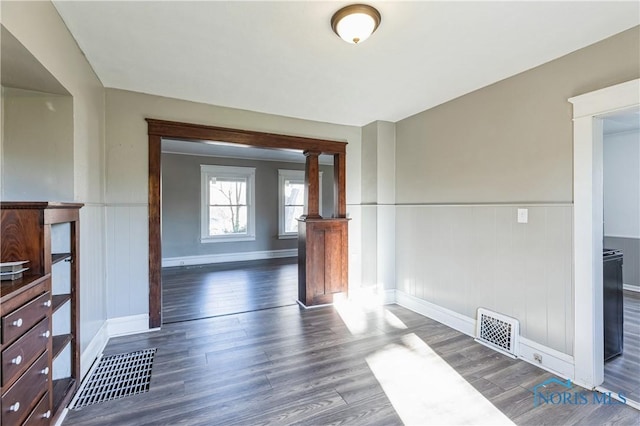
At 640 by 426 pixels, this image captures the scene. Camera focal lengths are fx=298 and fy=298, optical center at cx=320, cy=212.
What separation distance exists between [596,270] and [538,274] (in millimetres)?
387

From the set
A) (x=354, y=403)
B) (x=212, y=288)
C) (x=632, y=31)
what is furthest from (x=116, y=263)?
(x=632, y=31)

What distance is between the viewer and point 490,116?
280 cm

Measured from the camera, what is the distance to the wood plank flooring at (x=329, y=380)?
1820 millimetres

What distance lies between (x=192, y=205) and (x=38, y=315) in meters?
5.45

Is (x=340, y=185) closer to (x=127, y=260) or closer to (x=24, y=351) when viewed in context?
(x=127, y=260)

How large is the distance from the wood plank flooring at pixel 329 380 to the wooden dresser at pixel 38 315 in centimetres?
33

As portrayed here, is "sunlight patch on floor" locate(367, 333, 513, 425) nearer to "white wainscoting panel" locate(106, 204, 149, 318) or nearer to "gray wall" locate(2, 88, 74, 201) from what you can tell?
"white wainscoting panel" locate(106, 204, 149, 318)

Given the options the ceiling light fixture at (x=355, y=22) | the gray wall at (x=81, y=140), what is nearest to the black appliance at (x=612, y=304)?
the ceiling light fixture at (x=355, y=22)

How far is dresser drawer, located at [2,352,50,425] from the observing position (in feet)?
3.98

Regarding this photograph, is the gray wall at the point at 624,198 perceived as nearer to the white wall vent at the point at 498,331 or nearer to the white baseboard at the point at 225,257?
the white wall vent at the point at 498,331

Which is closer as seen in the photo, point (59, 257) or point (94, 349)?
point (59, 257)

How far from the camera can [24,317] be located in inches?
52.6

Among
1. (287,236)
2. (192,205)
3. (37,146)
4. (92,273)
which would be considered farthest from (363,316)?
(192,205)

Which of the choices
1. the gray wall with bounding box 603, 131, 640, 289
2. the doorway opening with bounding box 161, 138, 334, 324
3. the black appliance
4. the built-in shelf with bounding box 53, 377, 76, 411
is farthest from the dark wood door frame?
the gray wall with bounding box 603, 131, 640, 289
